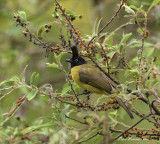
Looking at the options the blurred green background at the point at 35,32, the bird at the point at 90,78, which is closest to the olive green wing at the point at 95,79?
the bird at the point at 90,78

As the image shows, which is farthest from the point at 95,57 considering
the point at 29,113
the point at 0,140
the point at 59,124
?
the point at 29,113

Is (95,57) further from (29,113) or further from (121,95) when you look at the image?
(29,113)

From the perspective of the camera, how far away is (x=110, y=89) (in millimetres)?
3801

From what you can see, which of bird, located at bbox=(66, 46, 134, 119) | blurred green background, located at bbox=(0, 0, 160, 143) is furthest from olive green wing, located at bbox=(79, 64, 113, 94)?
blurred green background, located at bbox=(0, 0, 160, 143)

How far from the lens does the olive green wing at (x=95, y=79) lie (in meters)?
3.83

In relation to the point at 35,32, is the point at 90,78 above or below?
below

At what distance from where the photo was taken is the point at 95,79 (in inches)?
158

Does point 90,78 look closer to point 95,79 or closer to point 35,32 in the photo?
point 95,79

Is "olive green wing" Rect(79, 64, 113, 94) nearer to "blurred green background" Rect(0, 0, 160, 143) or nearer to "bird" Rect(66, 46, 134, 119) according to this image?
"bird" Rect(66, 46, 134, 119)

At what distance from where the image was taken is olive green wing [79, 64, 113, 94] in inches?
151

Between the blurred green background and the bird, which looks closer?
the bird

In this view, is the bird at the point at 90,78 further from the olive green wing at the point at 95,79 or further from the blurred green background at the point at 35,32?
the blurred green background at the point at 35,32

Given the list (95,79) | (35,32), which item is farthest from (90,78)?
(35,32)

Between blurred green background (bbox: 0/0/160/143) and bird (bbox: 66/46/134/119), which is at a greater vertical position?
blurred green background (bbox: 0/0/160/143)
